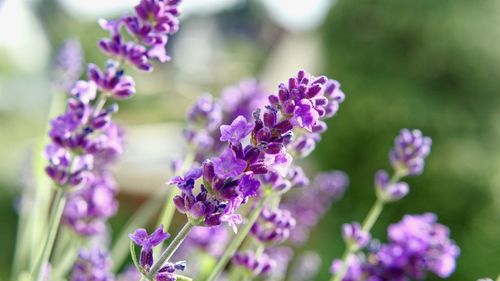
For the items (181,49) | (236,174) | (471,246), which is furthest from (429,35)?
(181,49)

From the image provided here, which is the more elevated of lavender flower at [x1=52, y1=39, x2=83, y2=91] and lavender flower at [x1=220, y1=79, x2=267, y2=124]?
lavender flower at [x1=52, y1=39, x2=83, y2=91]

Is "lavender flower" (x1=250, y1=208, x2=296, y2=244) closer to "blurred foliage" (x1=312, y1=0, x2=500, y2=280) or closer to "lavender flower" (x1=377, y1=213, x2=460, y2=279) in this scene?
"lavender flower" (x1=377, y1=213, x2=460, y2=279)

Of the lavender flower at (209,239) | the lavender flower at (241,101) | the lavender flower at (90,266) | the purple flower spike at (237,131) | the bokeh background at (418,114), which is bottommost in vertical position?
the bokeh background at (418,114)

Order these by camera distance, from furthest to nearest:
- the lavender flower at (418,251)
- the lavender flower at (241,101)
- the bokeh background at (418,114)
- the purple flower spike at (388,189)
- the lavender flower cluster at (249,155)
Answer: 1. the bokeh background at (418,114)
2. the lavender flower at (241,101)
3. the purple flower spike at (388,189)
4. the lavender flower at (418,251)
5. the lavender flower cluster at (249,155)

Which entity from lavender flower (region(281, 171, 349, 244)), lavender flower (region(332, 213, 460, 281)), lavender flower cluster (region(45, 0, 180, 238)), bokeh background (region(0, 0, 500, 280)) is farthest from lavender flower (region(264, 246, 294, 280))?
bokeh background (region(0, 0, 500, 280))

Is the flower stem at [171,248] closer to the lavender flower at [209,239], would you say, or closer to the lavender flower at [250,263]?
the lavender flower at [250,263]

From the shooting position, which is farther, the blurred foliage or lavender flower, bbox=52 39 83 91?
the blurred foliage

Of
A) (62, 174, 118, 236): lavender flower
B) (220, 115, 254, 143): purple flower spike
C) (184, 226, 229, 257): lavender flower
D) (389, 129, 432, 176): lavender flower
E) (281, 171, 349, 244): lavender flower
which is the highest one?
(220, 115, 254, 143): purple flower spike

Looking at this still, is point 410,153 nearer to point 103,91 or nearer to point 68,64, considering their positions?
point 103,91

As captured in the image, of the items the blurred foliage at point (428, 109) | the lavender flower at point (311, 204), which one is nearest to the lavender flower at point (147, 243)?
the lavender flower at point (311, 204)
